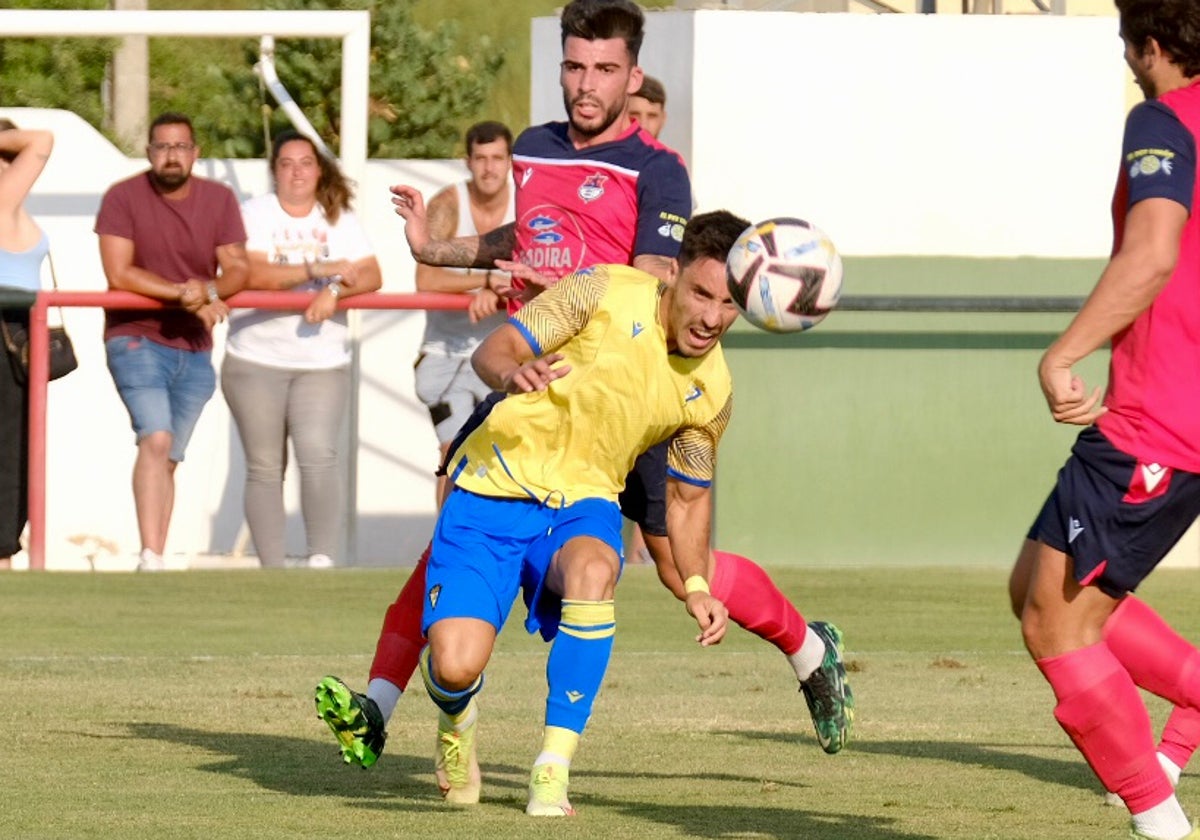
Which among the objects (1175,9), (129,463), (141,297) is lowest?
(129,463)

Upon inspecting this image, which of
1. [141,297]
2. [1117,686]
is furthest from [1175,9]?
[141,297]

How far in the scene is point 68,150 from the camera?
16.4 metres

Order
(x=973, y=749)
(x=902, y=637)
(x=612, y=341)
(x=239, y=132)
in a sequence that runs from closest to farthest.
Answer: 1. (x=612, y=341)
2. (x=973, y=749)
3. (x=902, y=637)
4. (x=239, y=132)

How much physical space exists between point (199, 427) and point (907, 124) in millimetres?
4689

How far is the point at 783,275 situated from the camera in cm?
665

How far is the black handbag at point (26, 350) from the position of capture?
1370 centimetres

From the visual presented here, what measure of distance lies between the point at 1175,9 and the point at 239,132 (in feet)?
89.3

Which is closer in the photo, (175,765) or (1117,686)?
(1117,686)

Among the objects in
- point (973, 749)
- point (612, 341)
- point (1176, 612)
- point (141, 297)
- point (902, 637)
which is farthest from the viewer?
point (141, 297)

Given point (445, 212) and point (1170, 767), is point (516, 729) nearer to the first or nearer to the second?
point (1170, 767)

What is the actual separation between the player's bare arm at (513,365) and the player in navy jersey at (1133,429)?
132cm

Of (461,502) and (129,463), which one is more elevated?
(461,502)

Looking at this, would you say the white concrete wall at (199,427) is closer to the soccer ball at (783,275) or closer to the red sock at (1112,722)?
the soccer ball at (783,275)

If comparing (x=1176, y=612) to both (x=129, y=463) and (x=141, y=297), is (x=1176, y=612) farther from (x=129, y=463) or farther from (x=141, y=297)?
(x=129, y=463)
